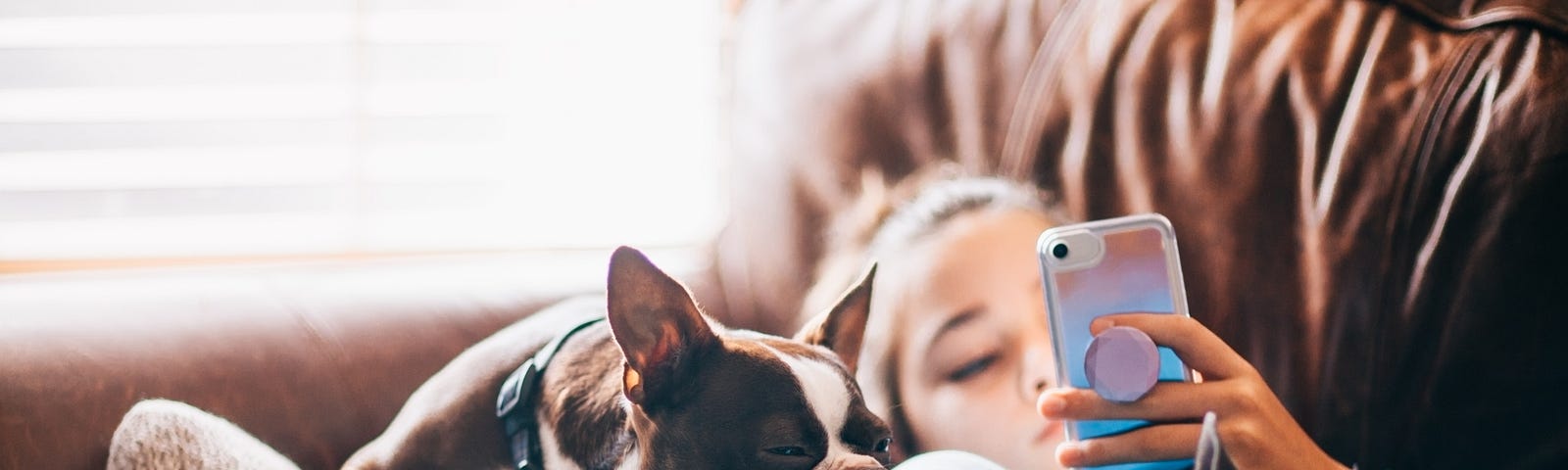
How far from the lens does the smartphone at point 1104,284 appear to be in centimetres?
80

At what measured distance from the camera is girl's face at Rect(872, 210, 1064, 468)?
903mm

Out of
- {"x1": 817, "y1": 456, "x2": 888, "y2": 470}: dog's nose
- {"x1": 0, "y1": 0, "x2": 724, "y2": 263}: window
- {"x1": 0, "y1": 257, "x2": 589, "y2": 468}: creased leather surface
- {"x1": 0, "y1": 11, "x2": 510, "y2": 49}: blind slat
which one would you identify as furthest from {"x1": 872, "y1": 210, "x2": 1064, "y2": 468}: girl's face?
{"x1": 0, "y1": 11, "x2": 510, "y2": 49}: blind slat

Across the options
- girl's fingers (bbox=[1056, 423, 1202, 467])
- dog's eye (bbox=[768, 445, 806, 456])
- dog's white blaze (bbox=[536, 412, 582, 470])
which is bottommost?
dog's white blaze (bbox=[536, 412, 582, 470])

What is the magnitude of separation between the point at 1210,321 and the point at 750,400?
1.11 ft

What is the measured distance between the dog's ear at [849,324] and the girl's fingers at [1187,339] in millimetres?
250

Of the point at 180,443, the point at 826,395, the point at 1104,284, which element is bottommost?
the point at 180,443

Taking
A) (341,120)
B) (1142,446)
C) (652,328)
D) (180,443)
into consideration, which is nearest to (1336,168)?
(1142,446)

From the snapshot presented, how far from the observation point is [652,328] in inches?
34.2

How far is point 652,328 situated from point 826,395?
0.14 meters

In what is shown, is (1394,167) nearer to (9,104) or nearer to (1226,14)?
(1226,14)

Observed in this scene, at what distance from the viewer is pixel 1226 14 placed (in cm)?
91

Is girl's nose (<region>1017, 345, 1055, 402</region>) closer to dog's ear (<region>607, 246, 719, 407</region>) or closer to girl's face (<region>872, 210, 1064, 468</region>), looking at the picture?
girl's face (<region>872, 210, 1064, 468</region>)

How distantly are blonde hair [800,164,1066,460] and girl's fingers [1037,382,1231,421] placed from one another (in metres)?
0.20

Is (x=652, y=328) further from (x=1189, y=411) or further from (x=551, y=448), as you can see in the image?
(x=1189, y=411)
